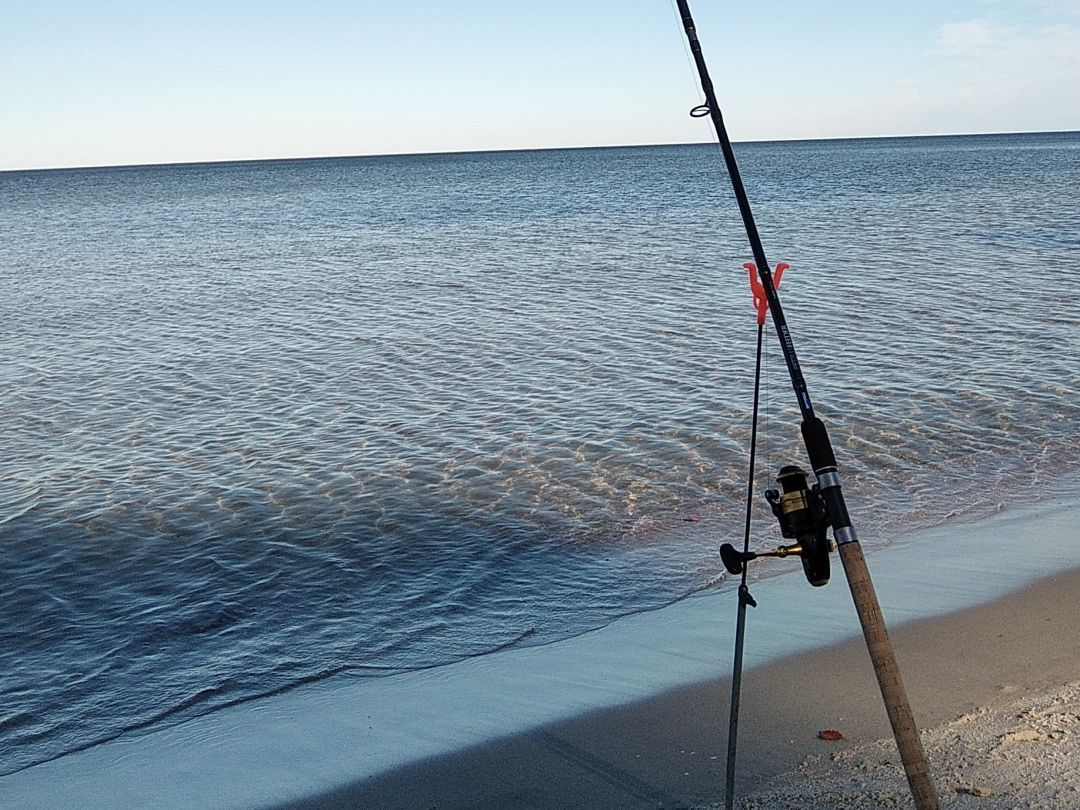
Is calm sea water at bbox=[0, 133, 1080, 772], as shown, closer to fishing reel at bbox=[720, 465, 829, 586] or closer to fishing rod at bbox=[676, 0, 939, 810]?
fishing reel at bbox=[720, 465, 829, 586]

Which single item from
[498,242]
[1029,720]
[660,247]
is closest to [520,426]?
[1029,720]

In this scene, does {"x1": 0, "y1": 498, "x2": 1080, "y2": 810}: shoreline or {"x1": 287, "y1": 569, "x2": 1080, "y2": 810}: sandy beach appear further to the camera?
{"x1": 0, "y1": 498, "x2": 1080, "y2": 810}: shoreline

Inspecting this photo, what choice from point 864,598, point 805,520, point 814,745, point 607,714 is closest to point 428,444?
point 607,714

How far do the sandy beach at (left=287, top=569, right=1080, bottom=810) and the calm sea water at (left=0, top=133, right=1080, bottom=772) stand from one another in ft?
5.00

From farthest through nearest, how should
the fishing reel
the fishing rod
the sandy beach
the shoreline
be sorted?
the shoreline < the sandy beach < the fishing reel < the fishing rod

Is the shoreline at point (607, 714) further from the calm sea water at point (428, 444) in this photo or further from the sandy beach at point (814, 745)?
the calm sea water at point (428, 444)

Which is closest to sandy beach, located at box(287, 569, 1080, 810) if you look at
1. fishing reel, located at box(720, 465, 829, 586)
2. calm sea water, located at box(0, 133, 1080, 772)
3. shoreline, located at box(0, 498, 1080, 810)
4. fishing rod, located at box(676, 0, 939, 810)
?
shoreline, located at box(0, 498, 1080, 810)

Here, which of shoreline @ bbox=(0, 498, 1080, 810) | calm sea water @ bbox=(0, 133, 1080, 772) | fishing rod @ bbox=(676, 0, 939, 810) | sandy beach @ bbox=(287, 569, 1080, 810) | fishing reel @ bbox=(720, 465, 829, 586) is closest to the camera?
fishing rod @ bbox=(676, 0, 939, 810)

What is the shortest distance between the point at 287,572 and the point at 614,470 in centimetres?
335

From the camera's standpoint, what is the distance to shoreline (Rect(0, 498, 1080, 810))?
5.08 m

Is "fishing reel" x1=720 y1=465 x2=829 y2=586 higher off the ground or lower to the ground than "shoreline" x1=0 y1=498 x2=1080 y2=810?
higher

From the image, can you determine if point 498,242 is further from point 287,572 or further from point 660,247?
point 287,572

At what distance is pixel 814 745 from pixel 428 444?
686cm

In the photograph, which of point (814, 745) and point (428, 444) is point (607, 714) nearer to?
point (814, 745)
